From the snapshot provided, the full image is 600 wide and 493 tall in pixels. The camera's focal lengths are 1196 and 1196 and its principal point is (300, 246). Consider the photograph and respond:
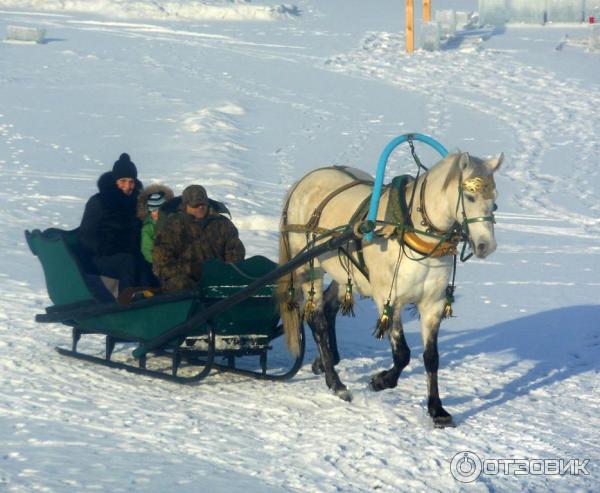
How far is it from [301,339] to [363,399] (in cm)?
65

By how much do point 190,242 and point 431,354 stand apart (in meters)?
1.82

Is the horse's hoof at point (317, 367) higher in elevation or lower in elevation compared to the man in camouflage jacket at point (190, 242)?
lower

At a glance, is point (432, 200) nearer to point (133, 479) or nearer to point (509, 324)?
point (133, 479)

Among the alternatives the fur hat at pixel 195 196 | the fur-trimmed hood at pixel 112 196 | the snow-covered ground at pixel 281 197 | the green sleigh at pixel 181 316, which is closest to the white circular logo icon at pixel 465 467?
the snow-covered ground at pixel 281 197

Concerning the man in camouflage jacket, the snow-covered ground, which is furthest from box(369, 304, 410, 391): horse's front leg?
the man in camouflage jacket

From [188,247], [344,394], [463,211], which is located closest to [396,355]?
[344,394]

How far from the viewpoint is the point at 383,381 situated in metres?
7.71

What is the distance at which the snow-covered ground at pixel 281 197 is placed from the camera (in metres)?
6.37

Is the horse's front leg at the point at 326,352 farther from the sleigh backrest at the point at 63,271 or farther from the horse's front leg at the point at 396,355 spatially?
A: the sleigh backrest at the point at 63,271

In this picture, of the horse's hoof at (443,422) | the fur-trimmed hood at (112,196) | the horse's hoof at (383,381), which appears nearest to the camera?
the horse's hoof at (443,422)

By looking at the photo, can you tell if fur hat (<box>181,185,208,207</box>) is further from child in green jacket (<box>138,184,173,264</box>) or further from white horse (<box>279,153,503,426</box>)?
white horse (<box>279,153,503,426</box>)

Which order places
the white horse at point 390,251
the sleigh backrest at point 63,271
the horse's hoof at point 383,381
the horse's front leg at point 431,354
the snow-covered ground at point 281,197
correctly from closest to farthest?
1. the snow-covered ground at point 281,197
2. the white horse at point 390,251
3. the horse's front leg at point 431,354
4. the horse's hoof at point 383,381
5. the sleigh backrest at point 63,271

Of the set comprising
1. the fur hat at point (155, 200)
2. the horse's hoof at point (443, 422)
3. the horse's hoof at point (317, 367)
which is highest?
the fur hat at point (155, 200)

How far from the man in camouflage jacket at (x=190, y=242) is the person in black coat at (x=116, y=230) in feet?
1.34
